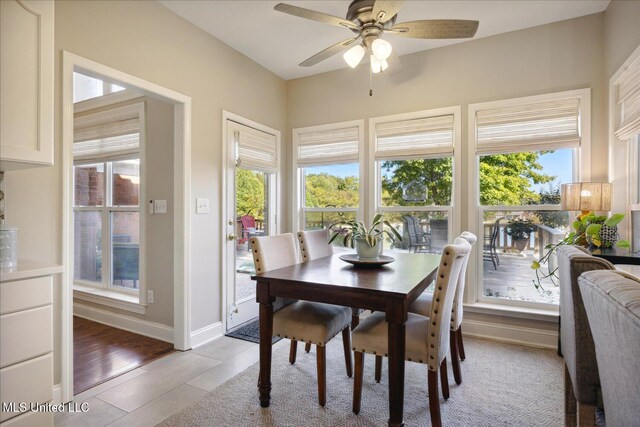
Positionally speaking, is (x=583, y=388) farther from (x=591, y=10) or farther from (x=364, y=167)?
(x=591, y=10)

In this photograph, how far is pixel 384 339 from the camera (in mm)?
1729

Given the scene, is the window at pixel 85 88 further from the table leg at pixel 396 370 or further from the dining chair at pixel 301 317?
the table leg at pixel 396 370

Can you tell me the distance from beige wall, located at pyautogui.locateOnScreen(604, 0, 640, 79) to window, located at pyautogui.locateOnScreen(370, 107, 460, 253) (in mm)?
1138

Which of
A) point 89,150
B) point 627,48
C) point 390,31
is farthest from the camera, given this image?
point 89,150

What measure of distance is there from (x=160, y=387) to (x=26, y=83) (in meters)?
1.89

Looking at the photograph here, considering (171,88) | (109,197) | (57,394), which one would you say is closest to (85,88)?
(109,197)

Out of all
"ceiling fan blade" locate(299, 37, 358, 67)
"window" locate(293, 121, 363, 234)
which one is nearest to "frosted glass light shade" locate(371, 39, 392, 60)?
"ceiling fan blade" locate(299, 37, 358, 67)

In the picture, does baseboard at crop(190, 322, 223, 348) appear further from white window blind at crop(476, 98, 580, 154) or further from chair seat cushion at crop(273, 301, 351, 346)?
white window blind at crop(476, 98, 580, 154)

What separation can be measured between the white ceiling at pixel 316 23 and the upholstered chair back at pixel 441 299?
2.04 metres

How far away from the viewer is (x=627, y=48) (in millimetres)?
2256

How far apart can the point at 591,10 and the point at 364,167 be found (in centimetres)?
225

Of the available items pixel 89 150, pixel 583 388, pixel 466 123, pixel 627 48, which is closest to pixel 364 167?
pixel 466 123

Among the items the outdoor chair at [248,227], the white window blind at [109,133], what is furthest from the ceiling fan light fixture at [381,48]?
the white window blind at [109,133]

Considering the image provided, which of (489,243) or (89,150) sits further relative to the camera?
(89,150)
